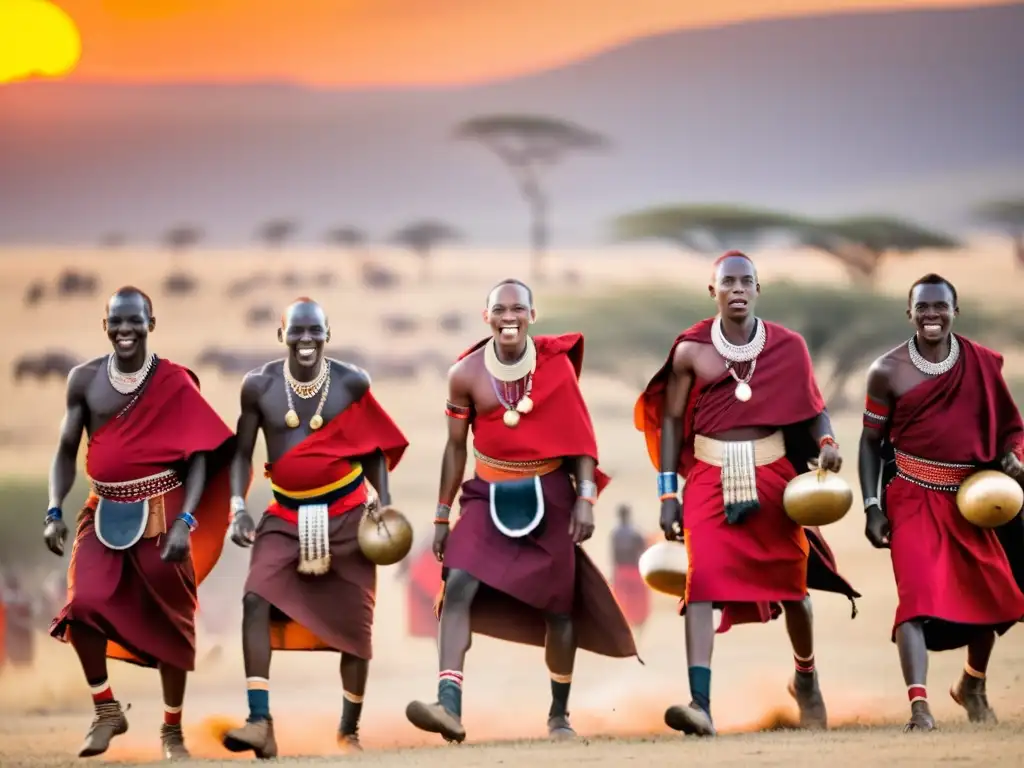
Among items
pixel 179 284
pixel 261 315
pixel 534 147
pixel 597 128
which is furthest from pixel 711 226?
pixel 179 284

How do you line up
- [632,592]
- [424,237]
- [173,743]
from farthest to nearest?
[424,237], [632,592], [173,743]

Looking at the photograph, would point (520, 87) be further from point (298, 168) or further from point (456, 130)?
point (298, 168)

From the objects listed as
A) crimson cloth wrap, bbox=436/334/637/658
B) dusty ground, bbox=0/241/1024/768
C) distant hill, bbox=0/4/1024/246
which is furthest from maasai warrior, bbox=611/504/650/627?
distant hill, bbox=0/4/1024/246

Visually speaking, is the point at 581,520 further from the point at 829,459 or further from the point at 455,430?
the point at 829,459

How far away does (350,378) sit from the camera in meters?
10.6

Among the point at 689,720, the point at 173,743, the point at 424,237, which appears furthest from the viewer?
the point at 424,237

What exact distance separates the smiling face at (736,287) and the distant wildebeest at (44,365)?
2847 cm

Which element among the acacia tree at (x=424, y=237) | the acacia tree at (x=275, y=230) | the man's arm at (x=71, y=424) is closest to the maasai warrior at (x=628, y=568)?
the man's arm at (x=71, y=424)

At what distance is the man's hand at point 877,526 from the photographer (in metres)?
10.4

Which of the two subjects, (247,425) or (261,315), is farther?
(261,315)

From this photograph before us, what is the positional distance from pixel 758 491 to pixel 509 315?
160 cm

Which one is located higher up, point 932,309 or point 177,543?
point 932,309

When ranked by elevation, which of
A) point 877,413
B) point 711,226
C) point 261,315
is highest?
point 711,226

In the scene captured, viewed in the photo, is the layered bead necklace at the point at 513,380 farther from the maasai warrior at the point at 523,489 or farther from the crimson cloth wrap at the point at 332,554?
the crimson cloth wrap at the point at 332,554
